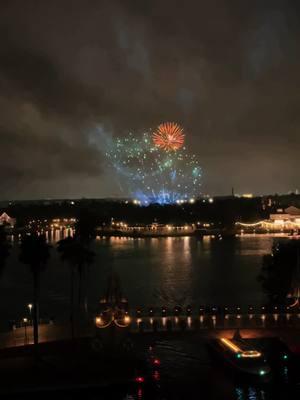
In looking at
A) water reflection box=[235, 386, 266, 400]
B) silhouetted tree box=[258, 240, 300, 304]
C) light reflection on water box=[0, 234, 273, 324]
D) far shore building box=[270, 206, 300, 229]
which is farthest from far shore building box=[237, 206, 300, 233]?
water reflection box=[235, 386, 266, 400]

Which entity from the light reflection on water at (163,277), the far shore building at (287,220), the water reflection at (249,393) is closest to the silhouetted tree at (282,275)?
the light reflection on water at (163,277)

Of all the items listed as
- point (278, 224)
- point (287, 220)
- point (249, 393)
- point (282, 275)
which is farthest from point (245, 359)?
point (287, 220)

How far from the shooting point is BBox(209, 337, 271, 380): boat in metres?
7.70

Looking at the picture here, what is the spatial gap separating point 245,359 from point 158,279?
456 inches

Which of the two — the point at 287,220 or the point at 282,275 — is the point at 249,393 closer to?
the point at 282,275

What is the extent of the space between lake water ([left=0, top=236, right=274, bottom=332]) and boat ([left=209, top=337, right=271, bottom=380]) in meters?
5.84

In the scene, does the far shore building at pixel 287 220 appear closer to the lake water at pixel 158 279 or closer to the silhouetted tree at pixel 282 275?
the lake water at pixel 158 279

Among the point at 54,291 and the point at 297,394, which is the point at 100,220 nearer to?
the point at 54,291

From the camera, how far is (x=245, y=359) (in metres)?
7.76

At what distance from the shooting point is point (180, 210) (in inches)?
2164

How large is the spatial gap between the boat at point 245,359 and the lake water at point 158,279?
5837 millimetres

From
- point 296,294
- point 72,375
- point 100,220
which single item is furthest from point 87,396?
point 100,220

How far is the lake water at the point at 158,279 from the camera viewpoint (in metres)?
15.1

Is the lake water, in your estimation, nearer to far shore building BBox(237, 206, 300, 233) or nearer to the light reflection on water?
the light reflection on water
